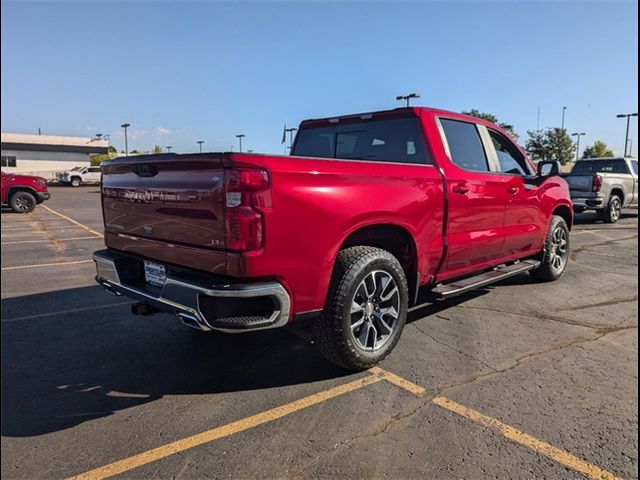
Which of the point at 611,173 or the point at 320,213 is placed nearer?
the point at 320,213

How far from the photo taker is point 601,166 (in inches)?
596

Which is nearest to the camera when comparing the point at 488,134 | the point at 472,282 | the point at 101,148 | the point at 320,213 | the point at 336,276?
the point at 320,213

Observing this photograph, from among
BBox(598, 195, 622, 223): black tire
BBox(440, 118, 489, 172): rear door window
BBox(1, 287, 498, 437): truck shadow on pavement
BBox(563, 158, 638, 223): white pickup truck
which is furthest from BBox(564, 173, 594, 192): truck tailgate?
BBox(1, 287, 498, 437): truck shadow on pavement

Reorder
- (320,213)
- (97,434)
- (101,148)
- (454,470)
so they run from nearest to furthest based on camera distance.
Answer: (454,470), (97,434), (320,213), (101,148)

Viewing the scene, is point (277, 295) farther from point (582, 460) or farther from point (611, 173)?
point (611, 173)

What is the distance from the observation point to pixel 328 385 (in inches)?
131

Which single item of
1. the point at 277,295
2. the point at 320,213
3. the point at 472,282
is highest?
the point at 320,213

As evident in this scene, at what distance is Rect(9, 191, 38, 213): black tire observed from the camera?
53.5ft

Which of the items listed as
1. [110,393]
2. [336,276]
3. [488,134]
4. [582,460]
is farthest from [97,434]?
[488,134]

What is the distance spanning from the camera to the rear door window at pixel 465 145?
4465 mm

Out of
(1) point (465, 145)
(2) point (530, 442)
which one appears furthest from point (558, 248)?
(2) point (530, 442)

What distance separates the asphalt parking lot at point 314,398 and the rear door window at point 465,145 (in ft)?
5.17

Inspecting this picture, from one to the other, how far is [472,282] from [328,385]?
74.8 inches

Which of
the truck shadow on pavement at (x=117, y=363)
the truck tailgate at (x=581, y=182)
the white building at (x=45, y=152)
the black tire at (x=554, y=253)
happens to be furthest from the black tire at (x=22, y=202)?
the white building at (x=45, y=152)
